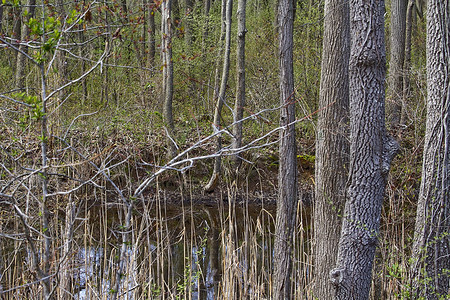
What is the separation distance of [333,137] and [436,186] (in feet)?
3.28

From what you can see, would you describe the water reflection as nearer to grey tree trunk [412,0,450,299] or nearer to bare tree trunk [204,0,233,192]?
bare tree trunk [204,0,233,192]

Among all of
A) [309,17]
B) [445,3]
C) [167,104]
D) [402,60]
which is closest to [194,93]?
[167,104]

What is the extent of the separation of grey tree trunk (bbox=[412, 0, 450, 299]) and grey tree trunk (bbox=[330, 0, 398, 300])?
0.62 m

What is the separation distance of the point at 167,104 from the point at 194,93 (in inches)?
87.8

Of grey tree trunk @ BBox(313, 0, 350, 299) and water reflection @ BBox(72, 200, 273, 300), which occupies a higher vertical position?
grey tree trunk @ BBox(313, 0, 350, 299)

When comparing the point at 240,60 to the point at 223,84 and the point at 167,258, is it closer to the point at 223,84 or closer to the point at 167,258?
the point at 223,84

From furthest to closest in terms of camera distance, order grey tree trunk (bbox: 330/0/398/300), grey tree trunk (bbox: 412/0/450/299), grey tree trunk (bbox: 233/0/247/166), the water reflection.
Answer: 1. grey tree trunk (bbox: 233/0/247/166)
2. the water reflection
3. grey tree trunk (bbox: 412/0/450/299)
4. grey tree trunk (bbox: 330/0/398/300)

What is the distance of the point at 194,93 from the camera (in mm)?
11773

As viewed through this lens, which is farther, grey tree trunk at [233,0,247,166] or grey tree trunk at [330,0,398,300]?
grey tree trunk at [233,0,247,166]

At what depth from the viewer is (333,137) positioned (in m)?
4.05

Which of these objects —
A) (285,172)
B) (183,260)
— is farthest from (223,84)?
(285,172)

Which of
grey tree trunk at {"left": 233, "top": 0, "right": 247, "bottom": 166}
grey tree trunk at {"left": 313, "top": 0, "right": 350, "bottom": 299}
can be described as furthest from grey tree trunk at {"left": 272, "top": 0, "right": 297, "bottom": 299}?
grey tree trunk at {"left": 233, "top": 0, "right": 247, "bottom": 166}

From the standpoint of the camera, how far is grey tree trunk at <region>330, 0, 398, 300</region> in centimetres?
295

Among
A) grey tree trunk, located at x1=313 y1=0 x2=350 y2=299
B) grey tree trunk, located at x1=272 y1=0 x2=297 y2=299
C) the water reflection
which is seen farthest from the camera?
grey tree trunk, located at x1=272 y1=0 x2=297 y2=299
